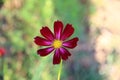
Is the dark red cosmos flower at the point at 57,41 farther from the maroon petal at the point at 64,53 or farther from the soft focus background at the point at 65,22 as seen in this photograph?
the soft focus background at the point at 65,22

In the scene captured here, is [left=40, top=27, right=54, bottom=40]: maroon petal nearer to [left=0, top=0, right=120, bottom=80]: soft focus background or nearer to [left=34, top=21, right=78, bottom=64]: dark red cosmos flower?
[left=34, top=21, right=78, bottom=64]: dark red cosmos flower

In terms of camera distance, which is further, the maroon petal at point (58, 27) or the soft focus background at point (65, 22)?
the soft focus background at point (65, 22)

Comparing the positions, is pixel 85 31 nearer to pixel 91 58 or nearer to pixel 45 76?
pixel 91 58

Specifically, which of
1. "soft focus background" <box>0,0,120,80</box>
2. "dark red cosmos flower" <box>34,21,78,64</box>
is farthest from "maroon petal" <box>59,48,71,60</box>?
"soft focus background" <box>0,0,120,80</box>

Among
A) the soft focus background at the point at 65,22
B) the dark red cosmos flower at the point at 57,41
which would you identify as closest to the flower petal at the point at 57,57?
the dark red cosmos flower at the point at 57,41

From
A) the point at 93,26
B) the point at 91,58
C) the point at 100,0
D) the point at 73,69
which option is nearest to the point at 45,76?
the point at 73,69

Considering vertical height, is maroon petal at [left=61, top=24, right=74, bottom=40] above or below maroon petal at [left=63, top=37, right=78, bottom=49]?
above

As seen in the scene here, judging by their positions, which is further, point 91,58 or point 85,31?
point 85,31
